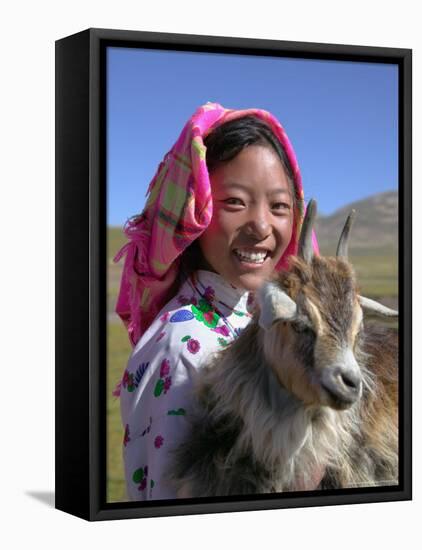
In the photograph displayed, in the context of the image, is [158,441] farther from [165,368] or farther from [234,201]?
[234,201]

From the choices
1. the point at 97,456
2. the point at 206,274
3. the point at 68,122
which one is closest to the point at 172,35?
the point at 68,122

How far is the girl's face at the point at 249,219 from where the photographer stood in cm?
646

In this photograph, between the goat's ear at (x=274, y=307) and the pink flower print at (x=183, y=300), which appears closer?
the goat's ear at (x=274, y=307)

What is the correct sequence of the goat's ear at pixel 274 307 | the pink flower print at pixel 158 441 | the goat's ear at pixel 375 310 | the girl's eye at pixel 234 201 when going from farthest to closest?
the goat's ear at pixel 375 310, the girl's eye at pixel 234 201, the pink flower print at pixel 158 441, the goat's ear at pixel 274 307

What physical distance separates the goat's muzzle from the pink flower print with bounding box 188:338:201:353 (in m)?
0.63

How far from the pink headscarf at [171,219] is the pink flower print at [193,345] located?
1.11 feet

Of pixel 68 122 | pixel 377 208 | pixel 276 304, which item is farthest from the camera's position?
pixel 377 208

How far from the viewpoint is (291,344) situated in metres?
6.07

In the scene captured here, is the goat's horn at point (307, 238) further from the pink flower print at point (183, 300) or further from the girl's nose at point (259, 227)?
the pink flower print at point (183, 300)

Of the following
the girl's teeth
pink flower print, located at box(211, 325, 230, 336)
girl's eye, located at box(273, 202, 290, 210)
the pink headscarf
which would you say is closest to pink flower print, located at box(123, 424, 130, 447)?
the pink headscarf

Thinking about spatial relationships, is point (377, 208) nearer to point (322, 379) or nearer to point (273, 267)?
point (273, 267)

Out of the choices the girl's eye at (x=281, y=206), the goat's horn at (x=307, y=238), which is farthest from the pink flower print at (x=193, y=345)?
the girl's eye at (x=281, y=206)

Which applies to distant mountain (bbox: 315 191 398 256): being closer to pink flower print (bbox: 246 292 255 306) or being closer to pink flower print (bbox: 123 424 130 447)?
pink flower print (bbox: 246 292 255 306)

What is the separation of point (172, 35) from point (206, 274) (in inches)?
43.3
